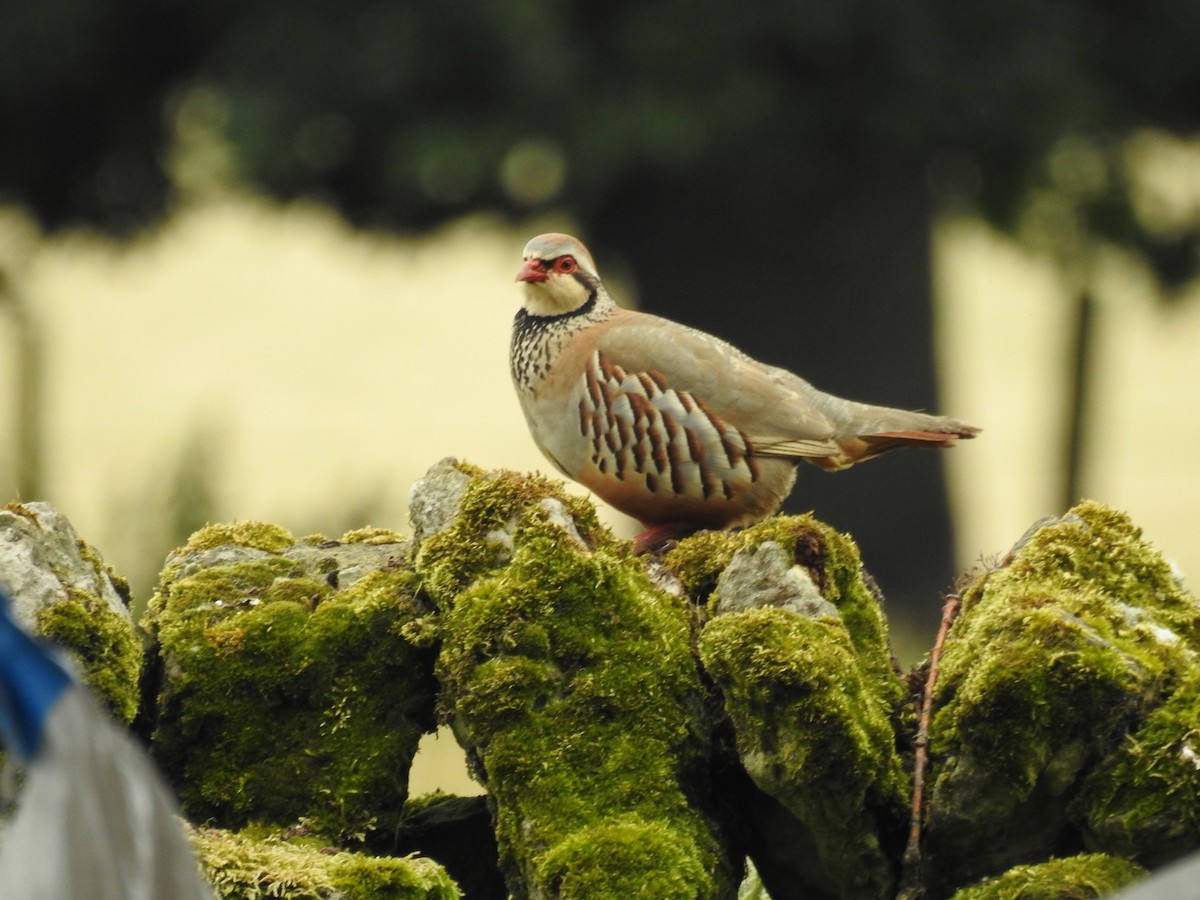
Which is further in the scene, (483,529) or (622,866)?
(483,529)

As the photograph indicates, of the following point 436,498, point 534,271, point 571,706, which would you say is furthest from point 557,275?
point 571,706

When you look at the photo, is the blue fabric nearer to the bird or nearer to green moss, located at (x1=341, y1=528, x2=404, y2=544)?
green moss, located at (x1=341, y1=528, x2=404, y2=544)

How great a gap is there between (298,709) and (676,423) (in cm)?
171

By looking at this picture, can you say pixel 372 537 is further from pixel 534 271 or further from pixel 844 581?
pixel 534 271

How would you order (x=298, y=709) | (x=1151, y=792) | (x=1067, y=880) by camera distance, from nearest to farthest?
(x=1067, y=880)
(x=1151, y=792)
(x=298, y=709)

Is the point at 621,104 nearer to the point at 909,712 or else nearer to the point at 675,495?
the point at 675,495

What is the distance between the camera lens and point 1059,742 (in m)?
3.45

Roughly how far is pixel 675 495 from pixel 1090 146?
31.1ft

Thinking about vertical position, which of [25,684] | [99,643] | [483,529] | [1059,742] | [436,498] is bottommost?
[1059,742]

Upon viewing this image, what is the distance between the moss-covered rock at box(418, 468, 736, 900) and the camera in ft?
11.5

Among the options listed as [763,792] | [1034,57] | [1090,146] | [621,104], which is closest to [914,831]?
[763,792]

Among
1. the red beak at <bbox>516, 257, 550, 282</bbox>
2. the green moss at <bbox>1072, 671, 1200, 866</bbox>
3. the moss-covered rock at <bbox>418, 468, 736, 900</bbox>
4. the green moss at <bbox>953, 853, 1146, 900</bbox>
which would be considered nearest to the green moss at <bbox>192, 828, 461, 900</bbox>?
the moss-covered rock at <bbox>418, 468, 736, 900</bbox>

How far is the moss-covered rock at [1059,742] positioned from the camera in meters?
3.41

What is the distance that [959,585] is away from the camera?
4.33 meters
